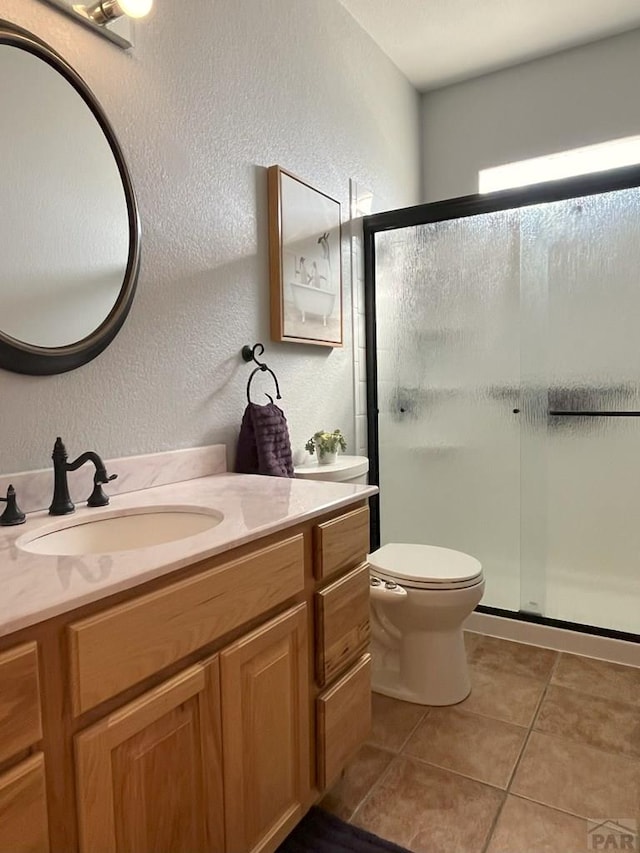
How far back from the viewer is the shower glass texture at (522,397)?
225 cm

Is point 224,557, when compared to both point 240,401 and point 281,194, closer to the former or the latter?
point 240,401

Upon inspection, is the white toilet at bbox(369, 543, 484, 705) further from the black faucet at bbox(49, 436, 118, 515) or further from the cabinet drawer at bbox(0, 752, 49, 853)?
the cabinet drawer at bbox(0, 752, 49, 853)

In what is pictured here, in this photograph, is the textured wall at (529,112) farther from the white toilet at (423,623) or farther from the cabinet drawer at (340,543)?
the cabinet drawer at (340,543)

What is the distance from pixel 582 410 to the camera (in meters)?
2.29

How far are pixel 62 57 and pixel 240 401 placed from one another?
1.01 meters

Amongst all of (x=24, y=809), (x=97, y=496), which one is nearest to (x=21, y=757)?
(x=24, y=809)

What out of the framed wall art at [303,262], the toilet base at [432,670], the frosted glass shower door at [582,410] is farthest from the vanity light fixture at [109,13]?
the toilet base at [432,670]

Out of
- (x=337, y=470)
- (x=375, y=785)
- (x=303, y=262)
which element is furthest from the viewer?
(x=303, y=262)

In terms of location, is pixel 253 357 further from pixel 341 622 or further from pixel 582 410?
pixel 582 410

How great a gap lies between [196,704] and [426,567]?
1.13 meters

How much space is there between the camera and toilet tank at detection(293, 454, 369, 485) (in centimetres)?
195

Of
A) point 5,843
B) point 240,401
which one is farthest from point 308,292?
point 5,843

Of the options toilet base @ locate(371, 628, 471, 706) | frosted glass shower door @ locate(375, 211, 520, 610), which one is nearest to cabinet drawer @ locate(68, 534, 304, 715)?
toilet base @ locate(371, 628, 471, 706)

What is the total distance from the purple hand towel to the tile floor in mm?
890
